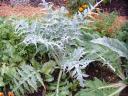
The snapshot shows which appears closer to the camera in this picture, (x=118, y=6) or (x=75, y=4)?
(x=75, y=4)

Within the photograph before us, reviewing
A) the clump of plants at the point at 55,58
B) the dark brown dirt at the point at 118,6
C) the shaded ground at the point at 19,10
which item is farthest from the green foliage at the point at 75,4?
the clump of plants at the point at 55,58

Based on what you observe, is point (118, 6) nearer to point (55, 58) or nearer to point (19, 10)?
point (19, 10)

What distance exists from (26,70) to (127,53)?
1117 millimetres

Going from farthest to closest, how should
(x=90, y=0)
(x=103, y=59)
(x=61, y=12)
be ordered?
(x=90, y=0) < (x=61, y=12) < (x=103, y=59)

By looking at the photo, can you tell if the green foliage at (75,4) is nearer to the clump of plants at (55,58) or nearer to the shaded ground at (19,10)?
the shaded ground at (19,10)

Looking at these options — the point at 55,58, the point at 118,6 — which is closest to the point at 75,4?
the point at 118,6

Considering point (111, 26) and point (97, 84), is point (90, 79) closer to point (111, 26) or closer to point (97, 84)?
point (97, 84)

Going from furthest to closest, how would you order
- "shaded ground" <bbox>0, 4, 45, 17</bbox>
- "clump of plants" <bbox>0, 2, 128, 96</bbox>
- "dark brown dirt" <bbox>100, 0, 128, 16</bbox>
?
"dark brown dirt" <bbox>100, 0, 128, 16</bbox>, "shaded ground" <bbox>0, 4, 45, 17</bbox>, "clump of plants" <bbox>0, 2, 128, 96</bbox>

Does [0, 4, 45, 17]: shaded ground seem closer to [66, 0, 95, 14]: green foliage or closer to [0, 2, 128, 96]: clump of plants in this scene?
[66, 0, 95, 14]: green foliage

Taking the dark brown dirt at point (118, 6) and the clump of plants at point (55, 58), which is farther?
the dark brown dirt at point (118, 6)

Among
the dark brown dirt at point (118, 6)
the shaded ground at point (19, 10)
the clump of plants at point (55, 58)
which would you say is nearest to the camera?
the clump of plants at point (55, 58)

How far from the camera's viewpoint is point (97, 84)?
4098 millimetres

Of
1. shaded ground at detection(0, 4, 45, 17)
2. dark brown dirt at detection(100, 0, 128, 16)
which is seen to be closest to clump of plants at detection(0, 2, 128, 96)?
shaded ground at detection(0, 4, 45, 17)

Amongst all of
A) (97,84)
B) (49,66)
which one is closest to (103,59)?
(97,84)
